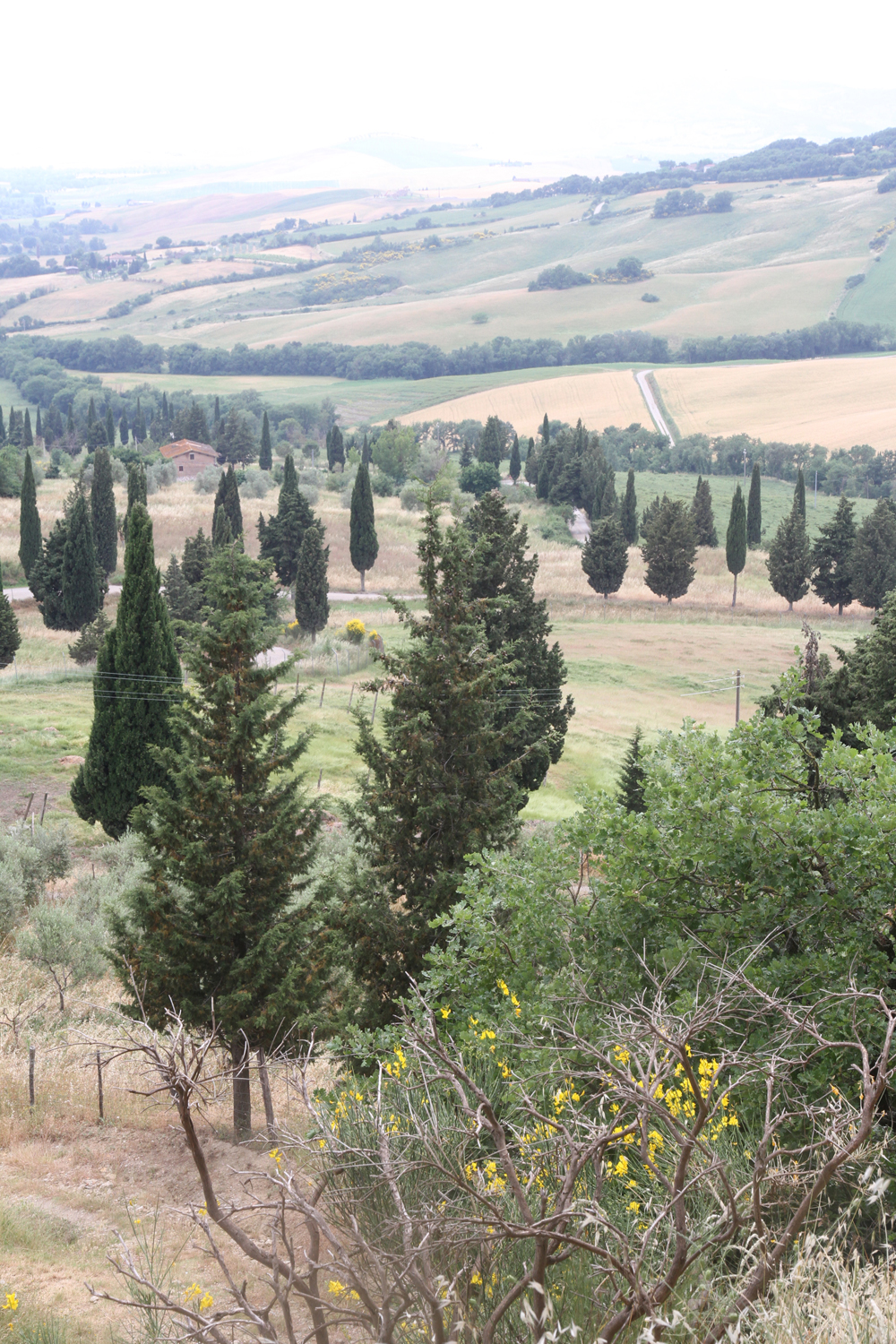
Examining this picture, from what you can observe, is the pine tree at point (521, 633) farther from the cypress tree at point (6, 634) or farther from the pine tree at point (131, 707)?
the cypress tree at point (6, 634)

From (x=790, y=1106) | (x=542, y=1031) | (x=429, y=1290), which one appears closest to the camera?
(x=429, y=1290)

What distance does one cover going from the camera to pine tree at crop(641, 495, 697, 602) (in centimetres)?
5828

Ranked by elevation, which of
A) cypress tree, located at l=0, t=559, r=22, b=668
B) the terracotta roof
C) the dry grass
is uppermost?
the dry grass

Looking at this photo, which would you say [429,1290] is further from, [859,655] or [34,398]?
[34,398]

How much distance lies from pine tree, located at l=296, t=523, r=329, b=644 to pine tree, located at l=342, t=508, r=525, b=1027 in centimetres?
3382

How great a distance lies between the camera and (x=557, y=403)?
139250mm

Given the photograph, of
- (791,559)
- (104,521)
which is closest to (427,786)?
(104,521)

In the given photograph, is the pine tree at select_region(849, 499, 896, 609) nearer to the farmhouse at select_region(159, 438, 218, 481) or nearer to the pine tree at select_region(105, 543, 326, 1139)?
the pine tree at select_region(105, 543, 326, 1139)

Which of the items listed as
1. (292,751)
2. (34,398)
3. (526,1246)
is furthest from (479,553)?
(34,398)

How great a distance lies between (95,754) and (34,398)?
486 feet

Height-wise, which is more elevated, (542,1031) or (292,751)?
(292,751)

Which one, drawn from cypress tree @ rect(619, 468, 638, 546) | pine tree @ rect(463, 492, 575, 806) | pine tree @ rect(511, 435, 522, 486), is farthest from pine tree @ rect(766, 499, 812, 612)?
pine tree @ rect(511, 435, 522, 486)

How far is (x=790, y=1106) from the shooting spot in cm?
733

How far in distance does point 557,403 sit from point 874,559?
8766 cm
